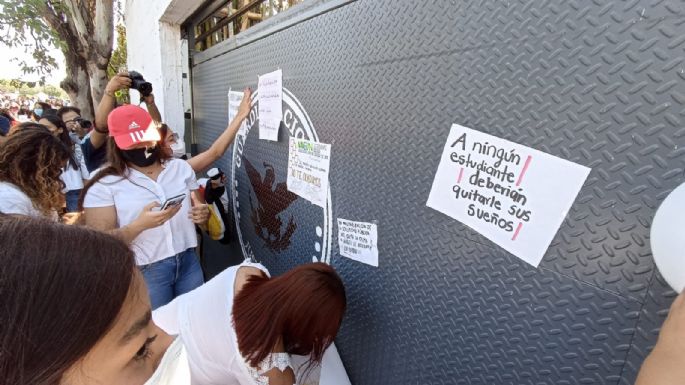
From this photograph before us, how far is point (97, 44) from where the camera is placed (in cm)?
622

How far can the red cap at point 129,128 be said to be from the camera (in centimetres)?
204

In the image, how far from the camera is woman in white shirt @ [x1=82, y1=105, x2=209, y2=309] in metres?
1.97

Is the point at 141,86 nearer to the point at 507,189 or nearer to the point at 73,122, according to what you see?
the point at 73,122

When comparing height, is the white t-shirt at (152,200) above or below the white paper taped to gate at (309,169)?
below

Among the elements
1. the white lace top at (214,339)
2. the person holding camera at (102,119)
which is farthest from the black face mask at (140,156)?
the person holding camera at (102,119)

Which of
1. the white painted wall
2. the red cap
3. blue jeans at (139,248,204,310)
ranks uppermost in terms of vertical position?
A: the white painted wall


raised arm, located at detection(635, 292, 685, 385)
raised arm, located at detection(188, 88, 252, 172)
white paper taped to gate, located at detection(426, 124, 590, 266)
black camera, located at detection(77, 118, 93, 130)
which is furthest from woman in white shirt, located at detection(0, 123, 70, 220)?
black camera, located at detection(77, 118, 93, 130)

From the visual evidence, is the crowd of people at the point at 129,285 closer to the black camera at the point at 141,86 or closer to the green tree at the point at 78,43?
the black camera at the point at 141,86

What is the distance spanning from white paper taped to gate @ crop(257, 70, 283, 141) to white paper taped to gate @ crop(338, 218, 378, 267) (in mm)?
823

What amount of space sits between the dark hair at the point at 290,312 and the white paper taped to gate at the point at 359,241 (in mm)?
152

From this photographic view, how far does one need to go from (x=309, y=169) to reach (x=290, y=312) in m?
0.73

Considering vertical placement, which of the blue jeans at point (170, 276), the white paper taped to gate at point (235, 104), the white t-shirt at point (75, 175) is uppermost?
the white paper taped to gate at point (235, 104)

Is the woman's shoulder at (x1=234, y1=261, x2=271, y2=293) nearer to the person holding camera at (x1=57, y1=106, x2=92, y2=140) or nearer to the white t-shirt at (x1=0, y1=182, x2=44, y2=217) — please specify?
the white t-shirt at (x1=0, y1=182, x2=44, y2=217)

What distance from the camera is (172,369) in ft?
3.13
